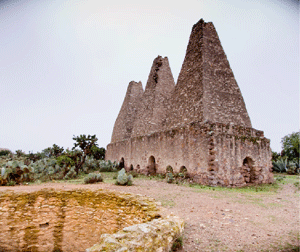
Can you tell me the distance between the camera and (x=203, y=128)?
878 cm

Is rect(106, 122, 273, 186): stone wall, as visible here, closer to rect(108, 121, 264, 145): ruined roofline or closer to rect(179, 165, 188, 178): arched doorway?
rect(108, 121, 264, 145): ruined roofline

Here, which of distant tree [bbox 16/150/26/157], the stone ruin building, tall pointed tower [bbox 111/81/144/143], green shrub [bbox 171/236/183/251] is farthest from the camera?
distant tree [bbox 16/150/26/157]

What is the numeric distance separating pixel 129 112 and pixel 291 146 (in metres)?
21.9

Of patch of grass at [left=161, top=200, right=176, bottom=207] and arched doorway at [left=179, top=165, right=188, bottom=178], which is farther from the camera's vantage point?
arched doorway at [left=179, top=165, right=188, bottom=178]

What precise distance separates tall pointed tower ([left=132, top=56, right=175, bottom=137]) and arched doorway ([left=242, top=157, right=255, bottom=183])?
5.41 metres

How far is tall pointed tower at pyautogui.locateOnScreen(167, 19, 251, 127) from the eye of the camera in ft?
32.2

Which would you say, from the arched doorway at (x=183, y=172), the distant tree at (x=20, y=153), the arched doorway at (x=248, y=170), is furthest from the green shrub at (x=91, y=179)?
the distant tree at (x=20, y=153)

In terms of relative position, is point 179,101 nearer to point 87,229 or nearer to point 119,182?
point 119,182

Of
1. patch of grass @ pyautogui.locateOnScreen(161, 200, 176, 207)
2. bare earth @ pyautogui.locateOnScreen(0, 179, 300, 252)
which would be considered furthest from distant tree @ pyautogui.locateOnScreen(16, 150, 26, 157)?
patch of grass @ pyautogui.locateOnScreen(161, 200, 176, 207)

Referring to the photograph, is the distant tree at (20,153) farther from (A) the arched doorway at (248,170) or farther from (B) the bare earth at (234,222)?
(A) the arched doorway at (248,170)

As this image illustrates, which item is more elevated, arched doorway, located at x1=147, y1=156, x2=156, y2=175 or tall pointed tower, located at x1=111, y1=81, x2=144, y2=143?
tall pointed tower, located at x1=111, y1=81, x2=144, y2=143

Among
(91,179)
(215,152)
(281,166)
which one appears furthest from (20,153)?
(281,166)

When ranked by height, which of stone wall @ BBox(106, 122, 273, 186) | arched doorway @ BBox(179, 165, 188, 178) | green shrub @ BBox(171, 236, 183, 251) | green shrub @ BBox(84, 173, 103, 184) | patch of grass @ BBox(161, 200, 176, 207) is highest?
stone wall @ BBox(106, 122, 273, 186)

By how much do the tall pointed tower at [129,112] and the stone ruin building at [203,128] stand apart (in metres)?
4.12
